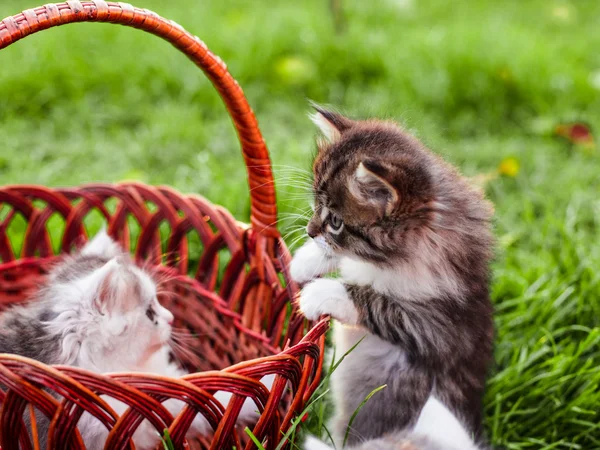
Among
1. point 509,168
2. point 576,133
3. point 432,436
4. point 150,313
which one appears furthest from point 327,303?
point 576,133

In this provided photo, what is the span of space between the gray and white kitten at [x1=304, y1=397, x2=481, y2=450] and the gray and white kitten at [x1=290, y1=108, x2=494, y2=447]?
20 cm

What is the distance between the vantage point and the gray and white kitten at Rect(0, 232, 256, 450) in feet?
5.45

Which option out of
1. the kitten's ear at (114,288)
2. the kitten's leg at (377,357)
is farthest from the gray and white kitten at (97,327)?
the kitten's leg at (377,357)

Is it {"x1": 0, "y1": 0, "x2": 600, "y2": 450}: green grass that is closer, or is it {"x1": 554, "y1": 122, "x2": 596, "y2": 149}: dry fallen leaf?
{"x1": 0, "y1": 0, "x2": 600, "y2": 450}: green grass

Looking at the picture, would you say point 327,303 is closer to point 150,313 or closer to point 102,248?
point 150,313

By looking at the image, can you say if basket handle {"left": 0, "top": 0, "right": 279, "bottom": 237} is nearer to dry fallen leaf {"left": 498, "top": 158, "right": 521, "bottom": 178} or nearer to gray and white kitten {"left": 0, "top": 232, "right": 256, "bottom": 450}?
gray and white kitten {"left": 0, "top": 232, "right": 256, "bottom": 450}

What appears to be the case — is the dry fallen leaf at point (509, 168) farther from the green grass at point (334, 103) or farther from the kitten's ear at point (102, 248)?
the kitten's ear at point (102, 248)

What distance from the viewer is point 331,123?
1.89 metres

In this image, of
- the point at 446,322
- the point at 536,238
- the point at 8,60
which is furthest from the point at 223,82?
the point at 8,60

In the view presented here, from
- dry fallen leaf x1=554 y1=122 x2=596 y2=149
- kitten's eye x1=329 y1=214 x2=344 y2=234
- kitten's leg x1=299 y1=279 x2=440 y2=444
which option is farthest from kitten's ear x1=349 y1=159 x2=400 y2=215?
dry fallen leaf x1=554 y1=122 x2=596 y2=149

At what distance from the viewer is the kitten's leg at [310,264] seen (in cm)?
187

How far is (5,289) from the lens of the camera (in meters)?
2.24

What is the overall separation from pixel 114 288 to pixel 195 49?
0.66 metres

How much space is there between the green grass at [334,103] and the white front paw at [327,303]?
3.03 feet
